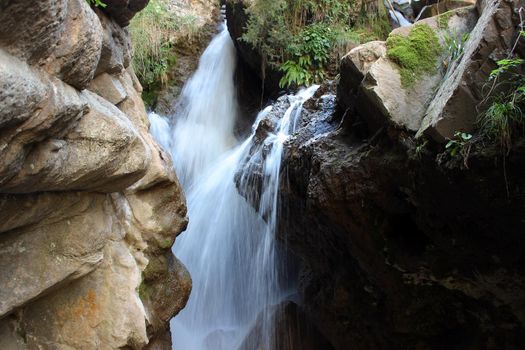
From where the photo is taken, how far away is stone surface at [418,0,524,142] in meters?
3.37

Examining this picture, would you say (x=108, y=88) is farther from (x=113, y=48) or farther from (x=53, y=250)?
(x=53, y=250)

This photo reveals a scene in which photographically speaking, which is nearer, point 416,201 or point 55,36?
point 55,36

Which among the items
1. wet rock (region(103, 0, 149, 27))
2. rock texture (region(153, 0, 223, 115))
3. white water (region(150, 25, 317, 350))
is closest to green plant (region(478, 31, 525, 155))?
white water (region(150, 25, 317, 350))

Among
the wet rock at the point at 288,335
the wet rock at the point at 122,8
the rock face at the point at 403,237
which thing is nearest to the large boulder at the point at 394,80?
the rock face at the point at 403,237

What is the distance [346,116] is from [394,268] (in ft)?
5.83

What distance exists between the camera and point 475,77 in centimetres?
339

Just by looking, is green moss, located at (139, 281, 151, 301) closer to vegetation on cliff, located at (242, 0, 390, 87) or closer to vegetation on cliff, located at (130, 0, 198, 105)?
vegetation on cliff, located at (242, 0, 390, 87)

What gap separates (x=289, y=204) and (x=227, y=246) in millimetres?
2303

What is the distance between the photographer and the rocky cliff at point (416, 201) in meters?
3.42

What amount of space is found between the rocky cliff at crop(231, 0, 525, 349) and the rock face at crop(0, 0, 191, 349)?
1975 millimetres

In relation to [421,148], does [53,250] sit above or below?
above

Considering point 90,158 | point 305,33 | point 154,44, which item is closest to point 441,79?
point 90,158

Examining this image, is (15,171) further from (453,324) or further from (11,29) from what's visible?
(453,324)

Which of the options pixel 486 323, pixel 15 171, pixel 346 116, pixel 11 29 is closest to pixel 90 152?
pixel 15 171
